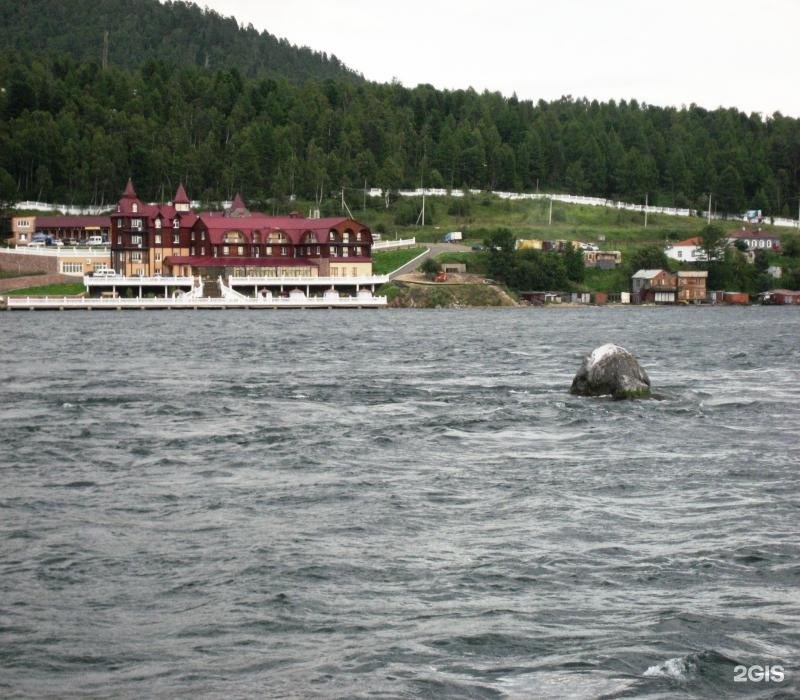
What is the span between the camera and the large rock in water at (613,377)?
39.7 m

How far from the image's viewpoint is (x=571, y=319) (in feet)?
340

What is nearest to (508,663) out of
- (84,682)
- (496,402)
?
(84,682)

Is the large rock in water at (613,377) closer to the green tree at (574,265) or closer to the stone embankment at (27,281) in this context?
the stone embankment at (27,281)

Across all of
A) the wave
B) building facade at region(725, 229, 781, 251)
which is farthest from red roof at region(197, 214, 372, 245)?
the wave

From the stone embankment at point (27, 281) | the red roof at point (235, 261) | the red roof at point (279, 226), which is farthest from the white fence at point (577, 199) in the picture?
the stone embankment at point (27, 281)

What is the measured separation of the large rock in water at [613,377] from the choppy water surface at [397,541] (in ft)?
2.71

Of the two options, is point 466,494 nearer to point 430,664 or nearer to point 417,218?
point 430,664

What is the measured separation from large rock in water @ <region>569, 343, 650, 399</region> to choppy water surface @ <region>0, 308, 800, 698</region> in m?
0.83

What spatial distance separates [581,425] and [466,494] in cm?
1006

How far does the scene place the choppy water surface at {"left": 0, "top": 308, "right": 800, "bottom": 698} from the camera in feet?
50.9

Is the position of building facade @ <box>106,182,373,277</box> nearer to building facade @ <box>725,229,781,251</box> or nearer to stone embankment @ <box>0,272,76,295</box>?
stone embankment @ <box>0,272,76,295</box>

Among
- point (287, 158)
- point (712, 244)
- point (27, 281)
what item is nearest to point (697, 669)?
point (27, 281)

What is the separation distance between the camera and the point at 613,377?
39.9 metres

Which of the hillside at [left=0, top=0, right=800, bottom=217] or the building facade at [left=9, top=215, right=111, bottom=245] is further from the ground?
the hillside at [left=0, top=0, right=800, bottom=217]
